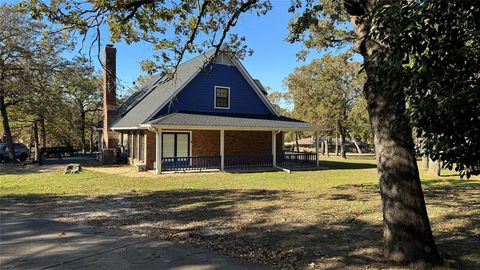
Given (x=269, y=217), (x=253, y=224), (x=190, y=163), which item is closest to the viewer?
(x=253, y=224)

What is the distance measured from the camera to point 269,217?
894 centimetres

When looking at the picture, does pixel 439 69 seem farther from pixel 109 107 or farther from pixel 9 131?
pixel 9 131

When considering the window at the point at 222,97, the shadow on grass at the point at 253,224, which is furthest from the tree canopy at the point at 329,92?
the shadow on grass at the point at 253,224

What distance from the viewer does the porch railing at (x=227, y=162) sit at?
2302cm

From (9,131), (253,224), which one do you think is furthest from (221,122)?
(9,131)

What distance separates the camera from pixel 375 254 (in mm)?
6039

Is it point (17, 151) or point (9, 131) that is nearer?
point (9, 131)

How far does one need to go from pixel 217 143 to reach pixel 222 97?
120 inches

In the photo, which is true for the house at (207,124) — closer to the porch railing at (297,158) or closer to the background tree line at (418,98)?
the porch railing at (297,158)

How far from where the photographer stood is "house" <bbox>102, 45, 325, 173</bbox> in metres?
23.3

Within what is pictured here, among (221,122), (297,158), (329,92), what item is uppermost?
(329,92)

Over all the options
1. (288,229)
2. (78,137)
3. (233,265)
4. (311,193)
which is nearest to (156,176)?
(311,193)

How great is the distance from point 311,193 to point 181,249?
7.42 m

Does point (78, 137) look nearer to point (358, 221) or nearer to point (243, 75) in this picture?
point (243, 75)
